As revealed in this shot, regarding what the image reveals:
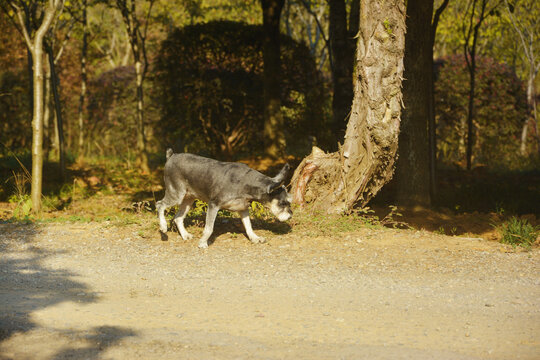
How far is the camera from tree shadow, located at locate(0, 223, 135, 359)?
191 inches

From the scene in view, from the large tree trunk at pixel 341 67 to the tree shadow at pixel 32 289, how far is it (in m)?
6.09

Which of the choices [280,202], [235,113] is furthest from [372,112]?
[235,113]

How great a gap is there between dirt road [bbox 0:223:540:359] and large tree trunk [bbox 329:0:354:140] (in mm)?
4188

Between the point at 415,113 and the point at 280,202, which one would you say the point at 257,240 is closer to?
the point at 280,202

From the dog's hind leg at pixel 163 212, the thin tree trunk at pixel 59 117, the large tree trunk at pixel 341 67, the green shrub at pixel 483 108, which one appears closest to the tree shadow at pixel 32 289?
the dog's hind leg at pixel 163 212

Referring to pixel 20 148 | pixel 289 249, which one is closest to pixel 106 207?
pixel 289 249

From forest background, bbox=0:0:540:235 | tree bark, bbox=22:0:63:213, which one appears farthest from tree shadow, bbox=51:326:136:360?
tree bark, bbox=22:0:63:213

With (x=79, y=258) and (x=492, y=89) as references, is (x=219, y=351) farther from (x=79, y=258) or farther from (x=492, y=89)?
(x=492, y=89)

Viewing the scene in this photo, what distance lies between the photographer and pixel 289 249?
7.79m

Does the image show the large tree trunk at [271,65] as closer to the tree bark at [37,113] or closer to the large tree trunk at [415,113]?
the large tree trunk at [415,113]

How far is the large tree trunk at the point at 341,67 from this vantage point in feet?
40.0

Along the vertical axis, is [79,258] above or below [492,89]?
below

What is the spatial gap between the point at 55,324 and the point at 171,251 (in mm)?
2659

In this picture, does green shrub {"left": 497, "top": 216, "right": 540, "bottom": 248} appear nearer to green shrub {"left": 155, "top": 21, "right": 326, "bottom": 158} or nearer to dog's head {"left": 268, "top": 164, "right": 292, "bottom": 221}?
dog's head {"left": 268, "top": 164, "right": 292, "bottom": 221}
